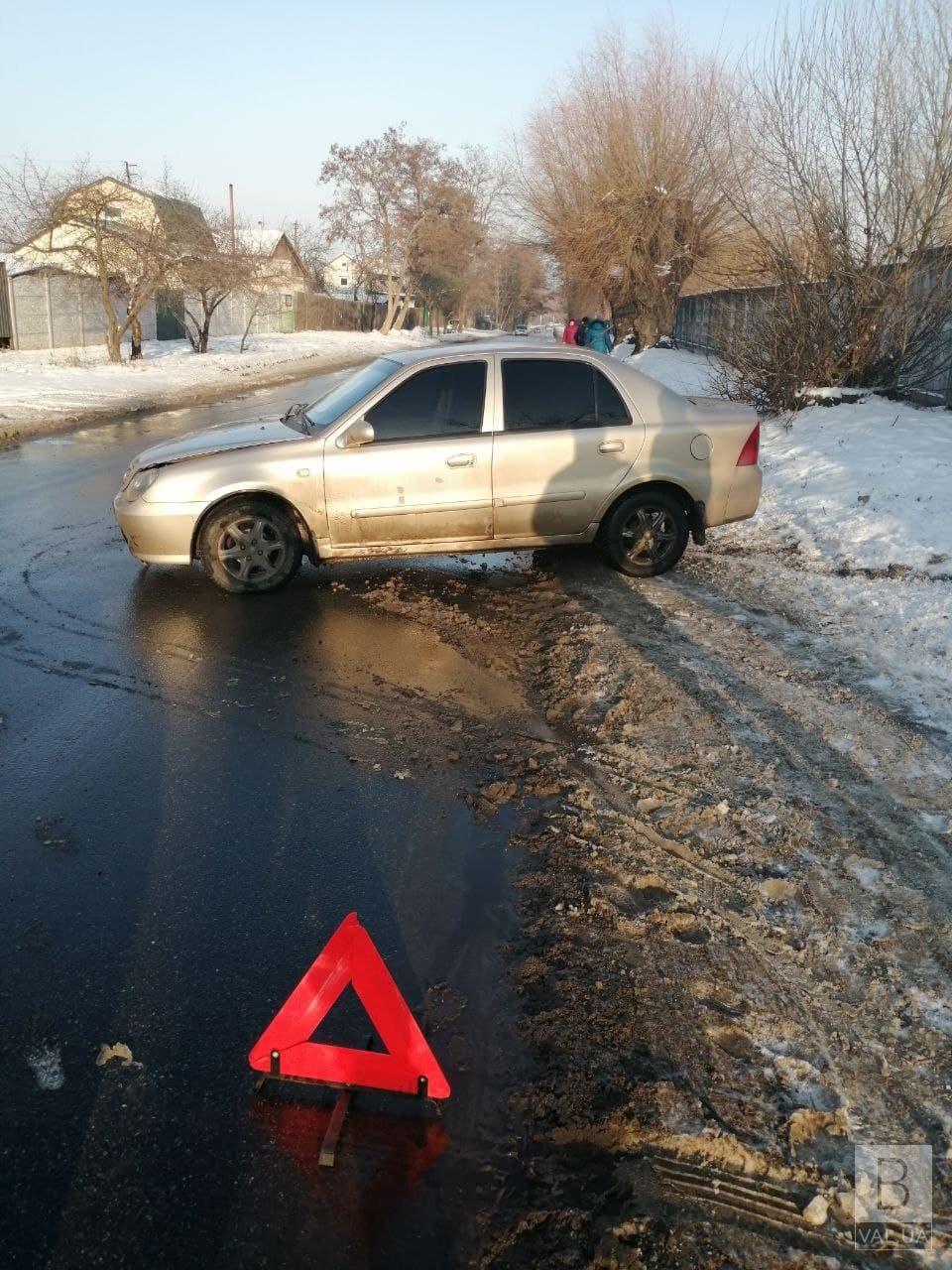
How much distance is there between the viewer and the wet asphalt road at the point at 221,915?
2207 mm

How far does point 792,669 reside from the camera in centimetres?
543

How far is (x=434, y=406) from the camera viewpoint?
6.68m

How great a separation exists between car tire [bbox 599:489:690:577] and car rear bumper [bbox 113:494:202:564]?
306 centimetres

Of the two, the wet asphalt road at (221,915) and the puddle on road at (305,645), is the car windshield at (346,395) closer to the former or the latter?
the puddle on road at (305,645)

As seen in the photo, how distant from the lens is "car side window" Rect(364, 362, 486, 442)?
21.7ft

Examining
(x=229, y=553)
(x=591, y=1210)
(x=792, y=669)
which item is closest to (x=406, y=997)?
(x=591, y=1210)

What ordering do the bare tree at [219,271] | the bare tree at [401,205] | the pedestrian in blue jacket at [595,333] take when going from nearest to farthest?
the pedestrian in blue jacket at [595,333], the bare tree at [219,271], the bare tree at [401,205]

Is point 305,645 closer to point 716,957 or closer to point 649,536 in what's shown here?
point 649,536

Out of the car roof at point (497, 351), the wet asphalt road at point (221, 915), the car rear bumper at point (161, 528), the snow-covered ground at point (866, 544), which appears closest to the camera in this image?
the wet asphalt road at point (221, 915)

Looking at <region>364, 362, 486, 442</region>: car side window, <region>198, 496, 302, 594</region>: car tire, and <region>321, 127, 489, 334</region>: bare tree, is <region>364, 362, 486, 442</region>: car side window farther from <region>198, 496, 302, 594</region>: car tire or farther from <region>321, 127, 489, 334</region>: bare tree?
<region>321, 127, 489, 334</region>: bare tree

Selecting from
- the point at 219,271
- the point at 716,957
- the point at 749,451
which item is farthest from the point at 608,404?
the point at 219,271

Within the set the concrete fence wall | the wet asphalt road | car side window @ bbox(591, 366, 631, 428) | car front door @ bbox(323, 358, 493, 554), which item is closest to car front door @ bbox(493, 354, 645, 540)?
car side window @ bbox(591, 366, 631, 428)

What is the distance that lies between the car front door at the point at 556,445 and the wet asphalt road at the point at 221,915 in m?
1.40

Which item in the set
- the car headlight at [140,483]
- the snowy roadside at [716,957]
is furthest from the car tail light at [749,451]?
the car headlight at [140,483]
